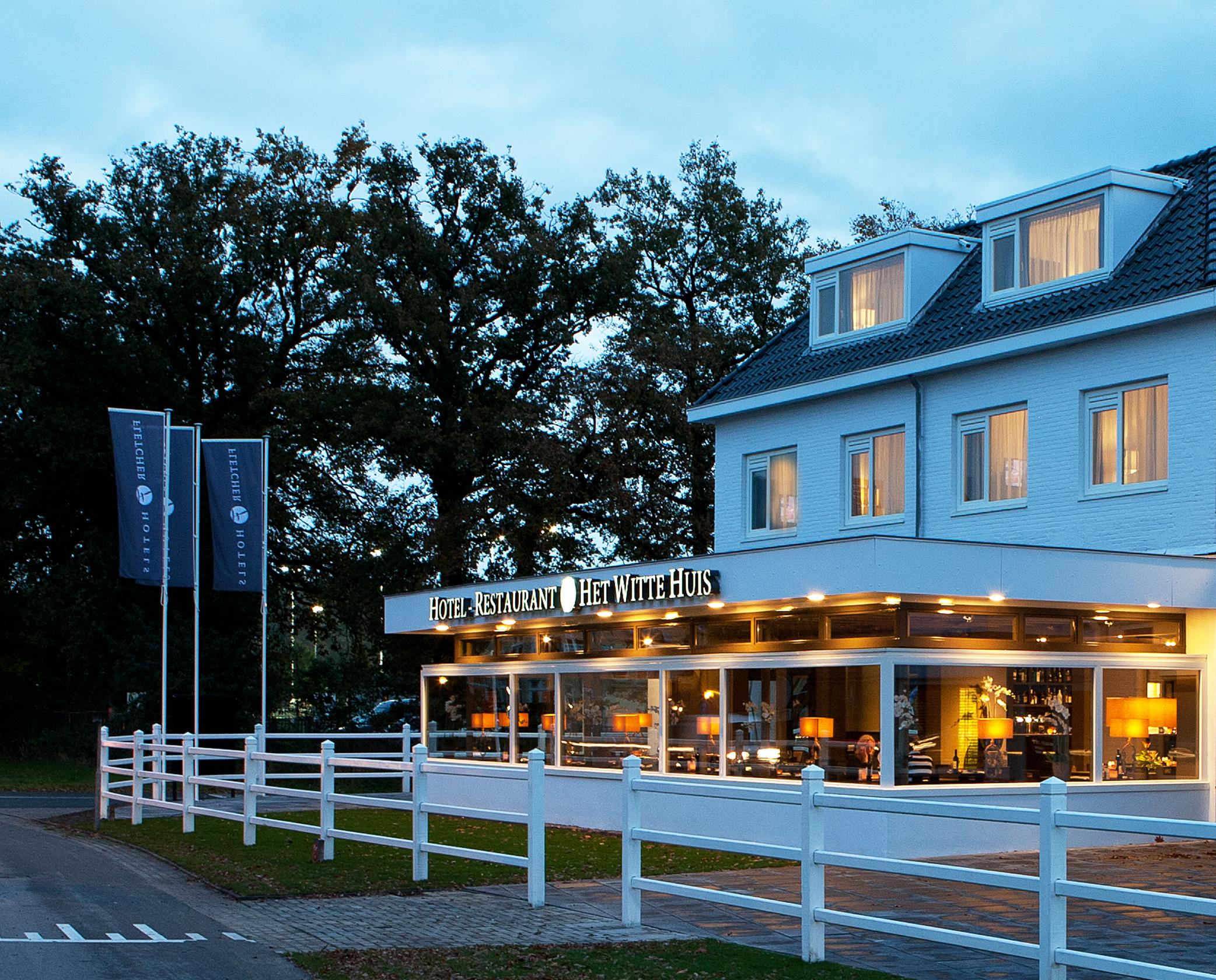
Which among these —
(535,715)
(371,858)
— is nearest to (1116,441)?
(535,715)

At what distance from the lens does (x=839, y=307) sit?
27109 mm

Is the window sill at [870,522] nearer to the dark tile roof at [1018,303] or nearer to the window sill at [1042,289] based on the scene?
the dark tile roof at [1018,303]

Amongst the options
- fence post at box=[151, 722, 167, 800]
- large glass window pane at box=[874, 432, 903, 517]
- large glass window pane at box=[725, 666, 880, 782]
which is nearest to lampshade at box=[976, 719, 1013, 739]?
large glass window pane at box=[725, 666, 880, 782]

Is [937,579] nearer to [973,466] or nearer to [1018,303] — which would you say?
[973,466]

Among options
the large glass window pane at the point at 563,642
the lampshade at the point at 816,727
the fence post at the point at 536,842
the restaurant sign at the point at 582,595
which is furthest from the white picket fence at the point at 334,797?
the lampshade at the point at 816,727

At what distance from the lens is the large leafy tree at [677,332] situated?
39938 millimetres

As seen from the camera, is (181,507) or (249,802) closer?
(249,802)

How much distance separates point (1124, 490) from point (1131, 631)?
2343 mm

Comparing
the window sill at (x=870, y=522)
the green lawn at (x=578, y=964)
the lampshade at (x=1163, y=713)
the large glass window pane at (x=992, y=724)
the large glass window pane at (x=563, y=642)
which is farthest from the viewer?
the window sill at (x=870, y=522)

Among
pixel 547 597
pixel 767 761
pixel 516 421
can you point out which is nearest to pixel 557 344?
pixel 516 421

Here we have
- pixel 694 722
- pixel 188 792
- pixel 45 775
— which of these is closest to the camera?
pixel 188 792

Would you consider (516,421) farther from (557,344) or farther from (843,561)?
(843,561)

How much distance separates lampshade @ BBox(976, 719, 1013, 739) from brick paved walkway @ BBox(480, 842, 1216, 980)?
1.89 m

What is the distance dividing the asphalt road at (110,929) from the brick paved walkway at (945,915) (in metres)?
3.04
